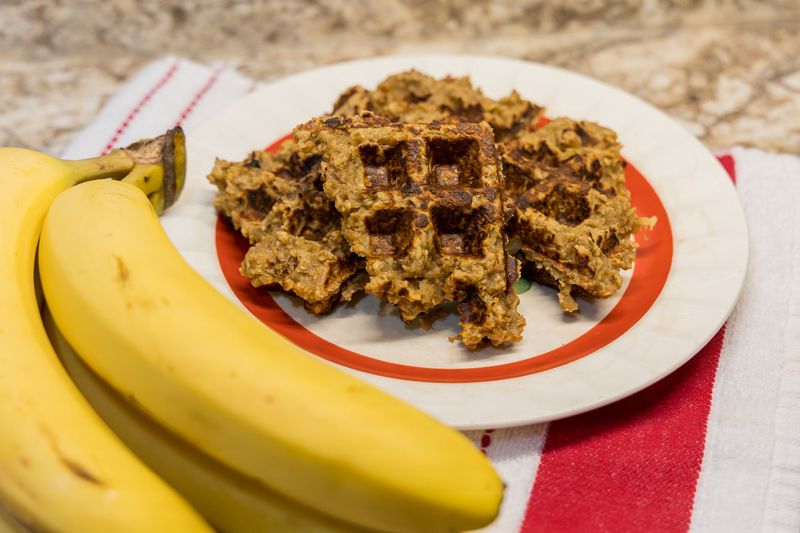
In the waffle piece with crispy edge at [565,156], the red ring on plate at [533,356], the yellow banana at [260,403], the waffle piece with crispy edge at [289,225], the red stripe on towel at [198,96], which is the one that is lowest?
the red ring on plate at [533,356]

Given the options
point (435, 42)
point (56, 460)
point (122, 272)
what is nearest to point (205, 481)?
point (56, 460)

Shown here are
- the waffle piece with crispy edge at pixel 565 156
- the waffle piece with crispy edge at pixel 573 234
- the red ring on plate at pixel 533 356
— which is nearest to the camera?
the red ring on plate at pixel 533 356

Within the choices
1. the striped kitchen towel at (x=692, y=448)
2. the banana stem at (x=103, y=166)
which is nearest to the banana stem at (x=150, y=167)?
the banana stem at (x=103, y=166)

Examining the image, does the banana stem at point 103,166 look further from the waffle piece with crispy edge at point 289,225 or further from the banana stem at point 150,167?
the waffle piece with crispy edge at point 289,225

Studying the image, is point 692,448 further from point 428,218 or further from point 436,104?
point 436,104

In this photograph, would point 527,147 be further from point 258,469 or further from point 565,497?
point 258,469
